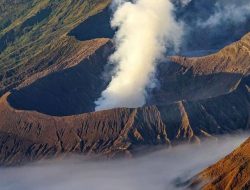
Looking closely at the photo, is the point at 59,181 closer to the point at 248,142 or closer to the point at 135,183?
the point at 135,183

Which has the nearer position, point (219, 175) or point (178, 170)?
point (219, 175)

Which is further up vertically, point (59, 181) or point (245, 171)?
point (59, 181)

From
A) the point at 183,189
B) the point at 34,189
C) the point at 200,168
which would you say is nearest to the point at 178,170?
the point at 200,168

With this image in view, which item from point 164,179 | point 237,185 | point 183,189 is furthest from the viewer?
point 164,179

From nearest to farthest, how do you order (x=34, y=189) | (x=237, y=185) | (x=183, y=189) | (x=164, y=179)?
(x=237, y=185) < (x=183, y=189) < (x=164, y=179) < (x=34, y=189)

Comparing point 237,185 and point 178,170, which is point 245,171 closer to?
point 237,185

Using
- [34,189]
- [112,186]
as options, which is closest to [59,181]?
[34,189]
